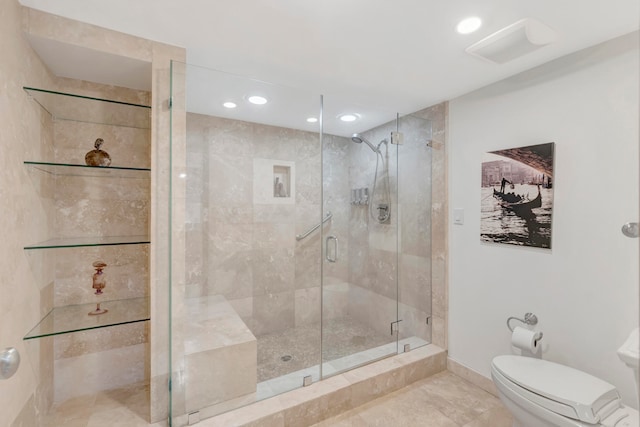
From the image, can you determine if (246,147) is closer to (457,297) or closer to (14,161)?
(14,161)

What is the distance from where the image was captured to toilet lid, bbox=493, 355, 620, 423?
1.37m

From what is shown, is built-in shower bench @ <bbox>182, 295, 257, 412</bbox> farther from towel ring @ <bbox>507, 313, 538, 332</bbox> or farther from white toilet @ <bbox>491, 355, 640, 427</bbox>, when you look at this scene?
towel ring @ <bbox>507, 313, 538, 332</bbox>

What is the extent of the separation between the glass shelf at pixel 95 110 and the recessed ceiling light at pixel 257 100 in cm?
67

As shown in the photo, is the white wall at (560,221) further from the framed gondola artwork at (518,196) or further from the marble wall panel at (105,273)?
the marble wall panel at (105,273)

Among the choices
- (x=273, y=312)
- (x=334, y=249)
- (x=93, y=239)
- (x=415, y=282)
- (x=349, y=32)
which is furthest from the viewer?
(x=415, y=282)

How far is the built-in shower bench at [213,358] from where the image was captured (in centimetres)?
178

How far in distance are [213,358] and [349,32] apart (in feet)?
6.79

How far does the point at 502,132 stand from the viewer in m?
2.11

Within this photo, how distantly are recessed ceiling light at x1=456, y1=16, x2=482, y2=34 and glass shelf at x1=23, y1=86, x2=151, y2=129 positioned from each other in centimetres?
188

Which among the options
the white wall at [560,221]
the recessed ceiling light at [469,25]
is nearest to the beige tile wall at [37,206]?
the recessed ceiling light at [469,25]

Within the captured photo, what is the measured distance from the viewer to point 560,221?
5.88 feet

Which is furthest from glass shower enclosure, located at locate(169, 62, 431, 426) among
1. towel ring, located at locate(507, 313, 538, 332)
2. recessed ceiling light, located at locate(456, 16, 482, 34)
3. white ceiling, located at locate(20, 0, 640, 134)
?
recessed ceiling light, located at locate(456, 16, 482, 34)

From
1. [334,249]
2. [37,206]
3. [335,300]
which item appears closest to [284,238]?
[334,249]

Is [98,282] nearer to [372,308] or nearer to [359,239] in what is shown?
[359,239]
